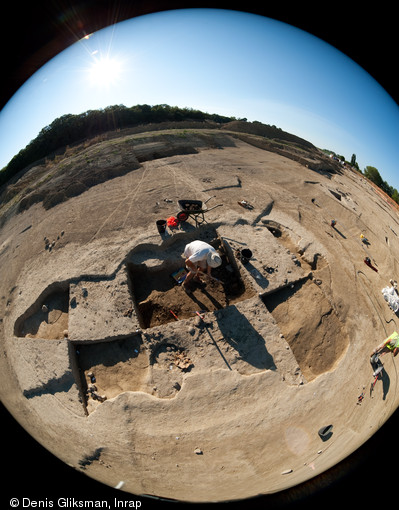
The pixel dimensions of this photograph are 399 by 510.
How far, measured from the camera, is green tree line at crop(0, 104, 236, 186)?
4215mm

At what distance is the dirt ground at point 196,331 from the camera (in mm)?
3186

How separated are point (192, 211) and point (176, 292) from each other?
2529mm

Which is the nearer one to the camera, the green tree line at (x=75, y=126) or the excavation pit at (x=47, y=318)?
the green tree line at (x=75, y=126)

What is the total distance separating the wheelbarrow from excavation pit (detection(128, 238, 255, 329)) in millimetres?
1393

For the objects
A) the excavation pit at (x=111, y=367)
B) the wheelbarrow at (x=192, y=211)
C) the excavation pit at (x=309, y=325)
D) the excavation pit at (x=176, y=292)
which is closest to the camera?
the excavation pit at (x=111, y=367)

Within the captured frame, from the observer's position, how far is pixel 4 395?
10.2ft

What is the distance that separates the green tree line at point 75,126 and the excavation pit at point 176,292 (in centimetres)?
320

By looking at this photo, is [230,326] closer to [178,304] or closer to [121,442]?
[178,304]

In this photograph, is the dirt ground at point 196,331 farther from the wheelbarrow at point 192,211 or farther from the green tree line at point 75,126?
the green tree line at point 75,126

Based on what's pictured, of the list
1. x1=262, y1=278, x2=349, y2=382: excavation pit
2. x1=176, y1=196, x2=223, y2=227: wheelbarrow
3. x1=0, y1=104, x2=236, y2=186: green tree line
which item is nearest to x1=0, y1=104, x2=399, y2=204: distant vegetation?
x1=0, y1=104, x2=236, y2=186: green tree line

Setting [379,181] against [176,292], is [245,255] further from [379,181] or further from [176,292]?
[379,181]

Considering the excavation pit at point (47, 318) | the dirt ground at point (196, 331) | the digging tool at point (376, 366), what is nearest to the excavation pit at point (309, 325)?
the dirt ground at point (196, 331)

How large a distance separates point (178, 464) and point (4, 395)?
9.19 feet

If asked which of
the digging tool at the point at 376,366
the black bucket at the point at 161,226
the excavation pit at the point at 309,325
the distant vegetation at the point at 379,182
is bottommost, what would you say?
the digging tool at the point at 376,366
